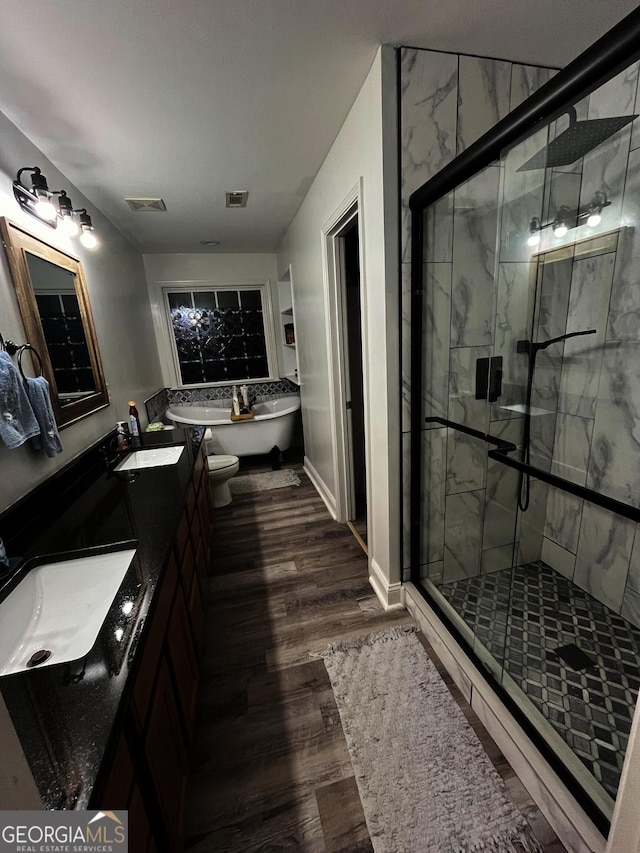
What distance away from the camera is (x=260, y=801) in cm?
119

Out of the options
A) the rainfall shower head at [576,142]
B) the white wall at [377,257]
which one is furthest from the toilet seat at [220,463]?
the rainfall shower head at [576,142]

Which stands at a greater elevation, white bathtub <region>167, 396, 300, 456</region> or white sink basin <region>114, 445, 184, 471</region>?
white sink basin <region>114, 445, 184, 471</region>

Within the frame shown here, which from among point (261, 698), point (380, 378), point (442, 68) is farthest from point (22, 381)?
point (442, 68)

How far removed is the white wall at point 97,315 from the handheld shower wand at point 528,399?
7.42ft

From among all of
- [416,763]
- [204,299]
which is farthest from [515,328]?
[204,299]

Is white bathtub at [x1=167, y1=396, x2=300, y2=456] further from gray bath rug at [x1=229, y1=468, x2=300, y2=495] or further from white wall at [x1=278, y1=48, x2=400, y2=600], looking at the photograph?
white wall at [x1=278, y1=48, x2=400, y2=600]

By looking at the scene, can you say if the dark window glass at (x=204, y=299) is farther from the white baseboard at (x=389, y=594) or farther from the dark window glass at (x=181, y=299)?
the white baseboard at (x=389, y=594)

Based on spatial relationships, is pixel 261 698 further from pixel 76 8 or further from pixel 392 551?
pixel 76 8

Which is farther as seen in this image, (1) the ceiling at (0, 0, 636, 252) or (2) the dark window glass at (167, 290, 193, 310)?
(2) the dark window glass at (167, 290, 193, 310)

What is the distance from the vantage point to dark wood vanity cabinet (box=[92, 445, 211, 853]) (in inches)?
29.6

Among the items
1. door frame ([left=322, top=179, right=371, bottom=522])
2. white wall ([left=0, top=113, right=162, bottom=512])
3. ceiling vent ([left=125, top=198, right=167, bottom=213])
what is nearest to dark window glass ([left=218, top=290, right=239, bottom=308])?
white wall ([left=0, top=113, right=162, bottom=512])

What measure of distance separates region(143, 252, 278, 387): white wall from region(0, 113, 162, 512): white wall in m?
0.19

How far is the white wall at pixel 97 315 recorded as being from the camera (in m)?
1.52

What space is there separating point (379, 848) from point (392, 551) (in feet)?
3.49
